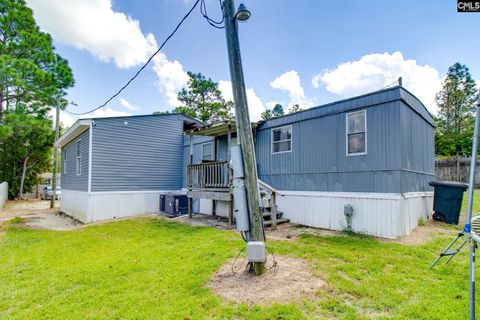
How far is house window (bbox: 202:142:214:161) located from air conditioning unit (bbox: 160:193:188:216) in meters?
1.85

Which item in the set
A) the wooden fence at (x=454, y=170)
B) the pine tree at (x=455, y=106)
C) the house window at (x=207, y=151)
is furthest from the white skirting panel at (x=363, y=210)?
the pine tree at (x=455, y=106)

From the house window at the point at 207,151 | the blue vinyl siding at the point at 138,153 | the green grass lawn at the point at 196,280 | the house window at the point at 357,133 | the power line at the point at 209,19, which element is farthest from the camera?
the house window at the point at 207,151

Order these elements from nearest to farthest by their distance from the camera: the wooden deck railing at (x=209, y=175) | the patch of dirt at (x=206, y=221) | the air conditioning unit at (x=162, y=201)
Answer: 1. the patch of dirt at (x=206, y=221)
2. the wooden deck railing at (x=209, y=175)
3. the air conditioning unit at (x=162, y=201)

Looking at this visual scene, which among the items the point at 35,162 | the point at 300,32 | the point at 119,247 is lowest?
the point at 119,247

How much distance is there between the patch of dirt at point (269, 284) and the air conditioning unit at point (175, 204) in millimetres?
6939

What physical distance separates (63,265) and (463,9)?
6820mm

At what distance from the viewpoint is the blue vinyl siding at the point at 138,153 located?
10.9 metres

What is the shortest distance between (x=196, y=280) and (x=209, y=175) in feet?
18.4

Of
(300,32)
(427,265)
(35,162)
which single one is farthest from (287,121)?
(35,162)

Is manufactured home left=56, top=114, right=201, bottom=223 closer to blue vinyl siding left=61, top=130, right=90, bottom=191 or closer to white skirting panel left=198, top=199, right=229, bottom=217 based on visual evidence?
blue vinyl siding left=61, top=130, right=90, bottom=191

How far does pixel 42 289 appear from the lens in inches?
159

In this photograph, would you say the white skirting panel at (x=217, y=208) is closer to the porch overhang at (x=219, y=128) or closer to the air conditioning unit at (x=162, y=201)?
the air conditioning unit at (x=162, y=201)

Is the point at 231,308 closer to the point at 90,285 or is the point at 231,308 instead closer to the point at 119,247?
the point at 90,285

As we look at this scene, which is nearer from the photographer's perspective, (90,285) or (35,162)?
(90,285)
